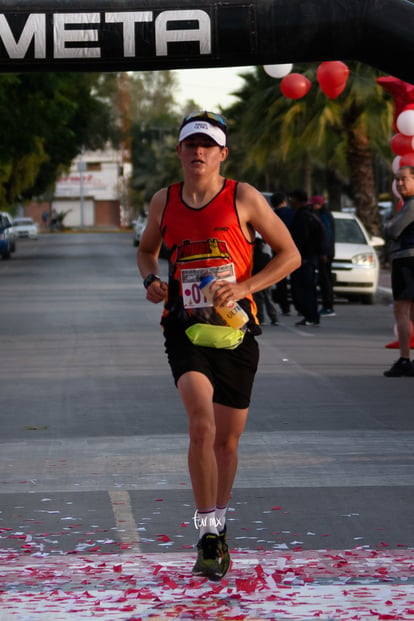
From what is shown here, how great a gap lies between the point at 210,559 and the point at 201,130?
1721mm

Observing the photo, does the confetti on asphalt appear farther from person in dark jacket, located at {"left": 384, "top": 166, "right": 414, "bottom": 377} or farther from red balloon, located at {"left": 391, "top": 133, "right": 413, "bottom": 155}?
red balloon, located at {"left": 391, "top": 133, "right": 413, "bottom": 155}

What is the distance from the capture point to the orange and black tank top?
5.81m

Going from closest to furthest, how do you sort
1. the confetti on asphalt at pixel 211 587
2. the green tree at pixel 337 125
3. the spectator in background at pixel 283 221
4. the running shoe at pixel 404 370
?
1. the confetti on asphalt at pixel 211 587
2. the running shoe at pixel 404 370
3. the spectator in background at pixel 283 221
4. the green tree at pixel 337 125

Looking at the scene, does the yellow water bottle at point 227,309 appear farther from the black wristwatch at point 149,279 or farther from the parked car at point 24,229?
the parked car at point 24,229

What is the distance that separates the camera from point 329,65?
1919 centimetres

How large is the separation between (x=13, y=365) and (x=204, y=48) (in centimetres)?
672

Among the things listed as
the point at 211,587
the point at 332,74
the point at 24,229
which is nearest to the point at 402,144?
the point at 332,74

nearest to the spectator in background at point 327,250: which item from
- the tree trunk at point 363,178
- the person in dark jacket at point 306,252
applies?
the person in dark jacket at point 306,252

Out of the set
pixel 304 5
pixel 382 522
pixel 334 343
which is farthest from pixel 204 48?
pixel 334 343

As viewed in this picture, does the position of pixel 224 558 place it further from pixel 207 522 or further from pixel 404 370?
pixel 404 370

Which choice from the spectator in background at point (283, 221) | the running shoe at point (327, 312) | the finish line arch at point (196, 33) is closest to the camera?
the finish line arch at point (196, 33)

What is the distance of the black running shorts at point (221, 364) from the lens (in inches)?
230

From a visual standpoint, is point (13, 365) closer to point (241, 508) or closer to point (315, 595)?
point (241, 508)

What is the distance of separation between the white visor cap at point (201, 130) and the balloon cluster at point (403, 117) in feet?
34.7
